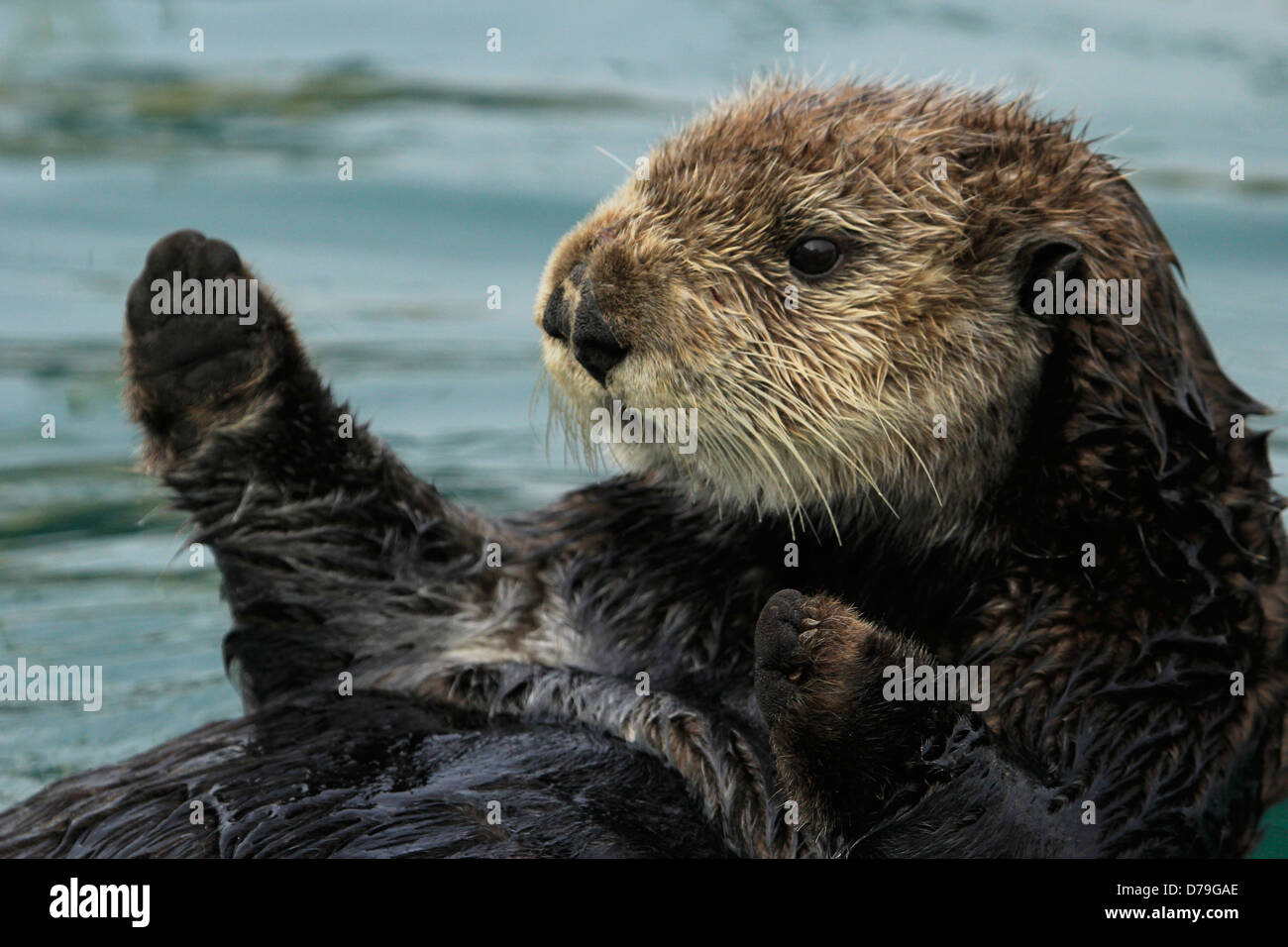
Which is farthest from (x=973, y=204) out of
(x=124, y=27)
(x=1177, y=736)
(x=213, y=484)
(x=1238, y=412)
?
(x=124, y=27)

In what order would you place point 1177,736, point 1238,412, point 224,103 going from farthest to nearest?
1. point 224,103
2. point 1238,412
3. point 1177,736

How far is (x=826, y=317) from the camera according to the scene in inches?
130

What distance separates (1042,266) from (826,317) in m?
0.43

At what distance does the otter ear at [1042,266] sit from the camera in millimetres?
3244

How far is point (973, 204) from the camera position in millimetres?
3320

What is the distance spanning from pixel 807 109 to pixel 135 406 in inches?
67.1

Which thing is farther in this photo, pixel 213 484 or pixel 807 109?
pixel 213 484

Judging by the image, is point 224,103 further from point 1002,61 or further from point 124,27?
point 1002,61

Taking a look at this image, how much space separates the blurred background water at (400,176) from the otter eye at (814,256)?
271 centimetres
